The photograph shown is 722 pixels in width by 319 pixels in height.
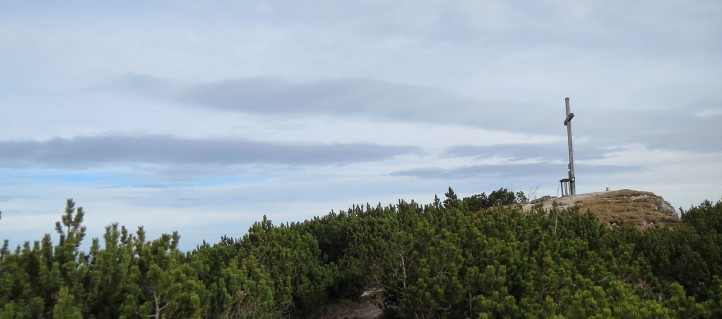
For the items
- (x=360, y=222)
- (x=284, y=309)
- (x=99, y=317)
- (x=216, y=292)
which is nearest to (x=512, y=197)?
(x=360, y=222)

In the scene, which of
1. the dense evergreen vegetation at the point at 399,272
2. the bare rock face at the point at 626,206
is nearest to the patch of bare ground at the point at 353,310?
the dense evergreen vegetation at the point at 399,272

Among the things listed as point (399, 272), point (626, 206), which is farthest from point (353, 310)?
point (626, 206)

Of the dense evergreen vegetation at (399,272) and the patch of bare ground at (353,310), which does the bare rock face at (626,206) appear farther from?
the patch of bare ground at (353,310)

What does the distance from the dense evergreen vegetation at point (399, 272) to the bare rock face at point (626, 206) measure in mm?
1450

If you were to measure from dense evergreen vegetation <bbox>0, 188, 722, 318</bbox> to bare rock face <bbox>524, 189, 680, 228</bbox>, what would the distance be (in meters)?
1.45

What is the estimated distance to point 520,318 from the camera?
8.35 meters

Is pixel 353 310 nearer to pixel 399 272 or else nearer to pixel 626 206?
pixel 399 272

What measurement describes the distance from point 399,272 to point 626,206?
10.9m

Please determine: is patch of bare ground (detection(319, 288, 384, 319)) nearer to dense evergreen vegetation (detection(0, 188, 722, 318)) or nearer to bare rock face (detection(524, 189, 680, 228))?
dense evergreen vegetation (detection(0, 188, 722, 318))

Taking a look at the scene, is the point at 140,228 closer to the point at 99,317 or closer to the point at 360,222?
the point at 99,317

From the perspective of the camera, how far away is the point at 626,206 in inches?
742

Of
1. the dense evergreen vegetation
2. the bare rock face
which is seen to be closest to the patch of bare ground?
the dense evergreen vegetation

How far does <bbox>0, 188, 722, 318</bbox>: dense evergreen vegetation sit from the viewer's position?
7613 mm

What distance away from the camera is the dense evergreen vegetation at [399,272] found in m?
7.61
